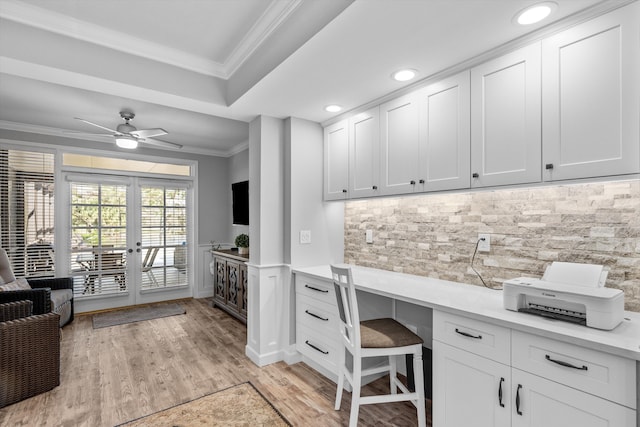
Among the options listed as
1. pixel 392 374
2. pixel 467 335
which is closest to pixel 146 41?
pixel 467 335

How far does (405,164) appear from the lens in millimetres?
2461

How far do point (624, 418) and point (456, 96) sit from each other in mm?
1776

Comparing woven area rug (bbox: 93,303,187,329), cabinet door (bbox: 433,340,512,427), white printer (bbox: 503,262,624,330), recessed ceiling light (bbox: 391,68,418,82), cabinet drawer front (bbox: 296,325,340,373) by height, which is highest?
recessed ceiling light (bbox: 391,68,418,82)

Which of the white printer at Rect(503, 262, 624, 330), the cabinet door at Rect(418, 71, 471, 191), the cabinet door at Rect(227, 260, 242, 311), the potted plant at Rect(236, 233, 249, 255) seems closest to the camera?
the white printer at Rect(503, 262, 624, 330)

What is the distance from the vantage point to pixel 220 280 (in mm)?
4980

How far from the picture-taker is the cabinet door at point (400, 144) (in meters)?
2.39

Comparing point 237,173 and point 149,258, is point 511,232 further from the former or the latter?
point 149,258

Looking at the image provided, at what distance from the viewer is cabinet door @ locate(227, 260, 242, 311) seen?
4.39 meters

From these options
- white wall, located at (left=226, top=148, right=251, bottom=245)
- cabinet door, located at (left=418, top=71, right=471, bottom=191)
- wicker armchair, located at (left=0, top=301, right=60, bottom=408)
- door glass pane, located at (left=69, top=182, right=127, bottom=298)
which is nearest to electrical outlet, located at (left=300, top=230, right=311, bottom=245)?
cabinet door, located at (left=418, top=71, right=471, bottom=191)

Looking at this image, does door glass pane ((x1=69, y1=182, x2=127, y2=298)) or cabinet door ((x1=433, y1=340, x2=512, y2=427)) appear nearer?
cabinet door ((x1=433, y1=340, x2=512, y2=427))

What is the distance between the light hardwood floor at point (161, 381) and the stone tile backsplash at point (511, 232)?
3.54ft

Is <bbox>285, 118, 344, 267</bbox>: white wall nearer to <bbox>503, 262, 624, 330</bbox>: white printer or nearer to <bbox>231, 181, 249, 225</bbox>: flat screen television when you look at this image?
<bbox>503, 262, 624, 330</bbox>: white printer

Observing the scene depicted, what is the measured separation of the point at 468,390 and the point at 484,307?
0.43 m

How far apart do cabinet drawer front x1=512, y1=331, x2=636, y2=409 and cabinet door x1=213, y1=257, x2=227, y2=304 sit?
159 inches
